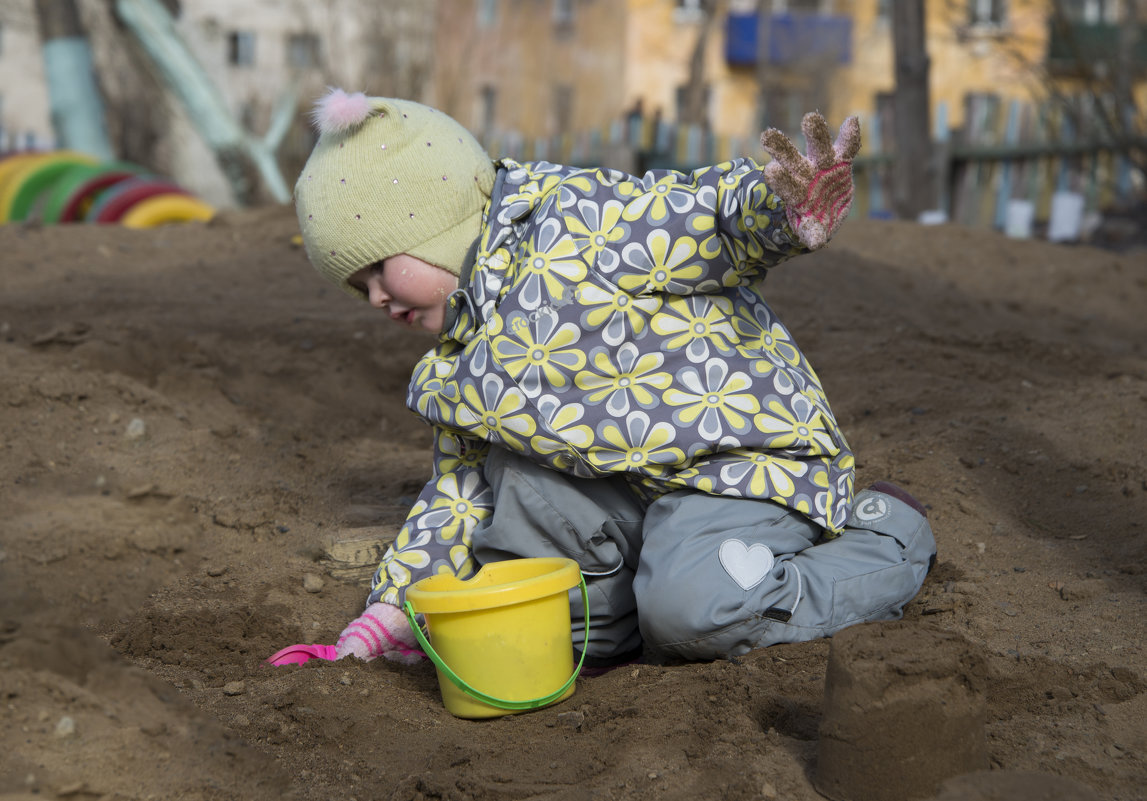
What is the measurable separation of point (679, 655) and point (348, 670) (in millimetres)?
639

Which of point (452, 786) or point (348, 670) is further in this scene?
point (348, 670)

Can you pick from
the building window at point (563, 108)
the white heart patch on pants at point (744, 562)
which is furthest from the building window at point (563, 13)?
the white heart patch on pants at point (744, 562)

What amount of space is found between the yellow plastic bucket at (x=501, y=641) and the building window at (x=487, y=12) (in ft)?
74.8

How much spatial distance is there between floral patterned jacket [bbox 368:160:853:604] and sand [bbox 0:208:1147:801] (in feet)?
1.27

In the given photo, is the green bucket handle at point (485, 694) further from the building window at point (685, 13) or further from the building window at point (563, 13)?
the building window at point (563, 13)

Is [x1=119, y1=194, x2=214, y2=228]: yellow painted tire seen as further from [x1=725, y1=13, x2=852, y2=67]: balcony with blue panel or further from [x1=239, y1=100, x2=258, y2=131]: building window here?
[x1=725, y1=13, x2=852, y2=67]: balcony with blue panel

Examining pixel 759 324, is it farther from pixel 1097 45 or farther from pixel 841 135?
pixel 1097 45

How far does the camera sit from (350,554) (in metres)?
2.83

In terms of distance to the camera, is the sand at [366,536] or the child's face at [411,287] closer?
the sand at [366,536]

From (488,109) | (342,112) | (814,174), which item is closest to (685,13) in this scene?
(488,109)

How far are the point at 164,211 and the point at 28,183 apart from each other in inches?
43.9

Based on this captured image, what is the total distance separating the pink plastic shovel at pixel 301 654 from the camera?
7.45 feet

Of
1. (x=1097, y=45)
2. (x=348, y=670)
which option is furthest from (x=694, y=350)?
(x=1097, y=45)

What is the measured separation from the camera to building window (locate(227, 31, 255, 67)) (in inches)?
1083
